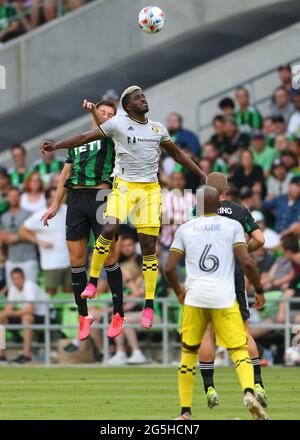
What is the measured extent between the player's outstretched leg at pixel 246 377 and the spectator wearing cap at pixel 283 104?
13.2 metres

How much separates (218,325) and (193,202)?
35.6 feet

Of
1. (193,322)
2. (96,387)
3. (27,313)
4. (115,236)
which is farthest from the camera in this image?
(27,313)

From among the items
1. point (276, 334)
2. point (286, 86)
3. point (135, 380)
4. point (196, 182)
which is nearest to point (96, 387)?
point (135, 380)

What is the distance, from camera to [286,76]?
2739 centimetres

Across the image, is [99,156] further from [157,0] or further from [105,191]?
[157,0]

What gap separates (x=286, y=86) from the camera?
27297mm

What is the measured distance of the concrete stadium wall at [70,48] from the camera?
31.1 meters

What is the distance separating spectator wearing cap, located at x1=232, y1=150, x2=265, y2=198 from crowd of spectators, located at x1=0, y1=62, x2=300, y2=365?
0.7 inches

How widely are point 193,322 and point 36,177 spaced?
41.6ft

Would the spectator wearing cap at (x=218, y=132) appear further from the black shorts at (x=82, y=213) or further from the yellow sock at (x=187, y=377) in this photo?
the yellow sock at (x=187, y=377)

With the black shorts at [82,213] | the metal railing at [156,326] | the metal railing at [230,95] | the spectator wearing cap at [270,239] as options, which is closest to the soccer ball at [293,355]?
the metal railing at [156,326]

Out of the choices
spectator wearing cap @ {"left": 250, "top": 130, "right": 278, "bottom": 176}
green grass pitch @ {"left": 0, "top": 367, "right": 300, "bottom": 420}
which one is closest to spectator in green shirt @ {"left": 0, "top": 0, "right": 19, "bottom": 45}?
spectator wearing cap @ {"left": 250, "top": 130, "right": 278, "bottom": 176}

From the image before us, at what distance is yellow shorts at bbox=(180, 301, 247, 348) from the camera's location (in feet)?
47.4

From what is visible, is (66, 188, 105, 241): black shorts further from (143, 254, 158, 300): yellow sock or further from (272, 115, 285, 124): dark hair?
(272, 115, 285, 124): dark hair
